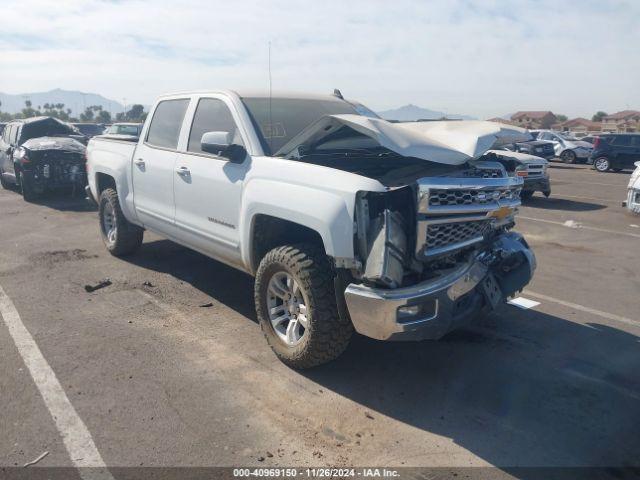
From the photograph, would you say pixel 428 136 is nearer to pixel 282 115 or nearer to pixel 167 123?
pixel 282 115

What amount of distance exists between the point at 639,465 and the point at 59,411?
350cm

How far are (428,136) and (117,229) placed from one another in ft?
14.7

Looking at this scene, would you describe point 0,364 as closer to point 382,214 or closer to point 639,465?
point 382,214

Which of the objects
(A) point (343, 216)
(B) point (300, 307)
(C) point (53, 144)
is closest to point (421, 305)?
(A) point (343, 216)

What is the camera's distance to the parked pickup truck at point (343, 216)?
357 cm

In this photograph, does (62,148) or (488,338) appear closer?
(488,338)

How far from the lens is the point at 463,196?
379cm

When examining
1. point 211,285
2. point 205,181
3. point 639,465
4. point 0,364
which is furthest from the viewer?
point 211,285

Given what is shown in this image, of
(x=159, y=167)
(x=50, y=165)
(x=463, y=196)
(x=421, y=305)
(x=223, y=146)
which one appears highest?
(x=223, y=146)

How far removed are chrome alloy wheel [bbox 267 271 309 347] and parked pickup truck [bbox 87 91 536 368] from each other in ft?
0.04

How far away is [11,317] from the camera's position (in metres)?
5.21

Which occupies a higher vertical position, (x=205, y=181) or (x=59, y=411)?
(x=205, y=181)

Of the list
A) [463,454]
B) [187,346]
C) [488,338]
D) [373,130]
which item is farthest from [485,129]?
[187,346]

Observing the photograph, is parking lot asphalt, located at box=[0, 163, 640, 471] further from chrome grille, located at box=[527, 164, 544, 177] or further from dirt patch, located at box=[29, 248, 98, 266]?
chrome grille, located at box=[527, 164, 544, 177]
